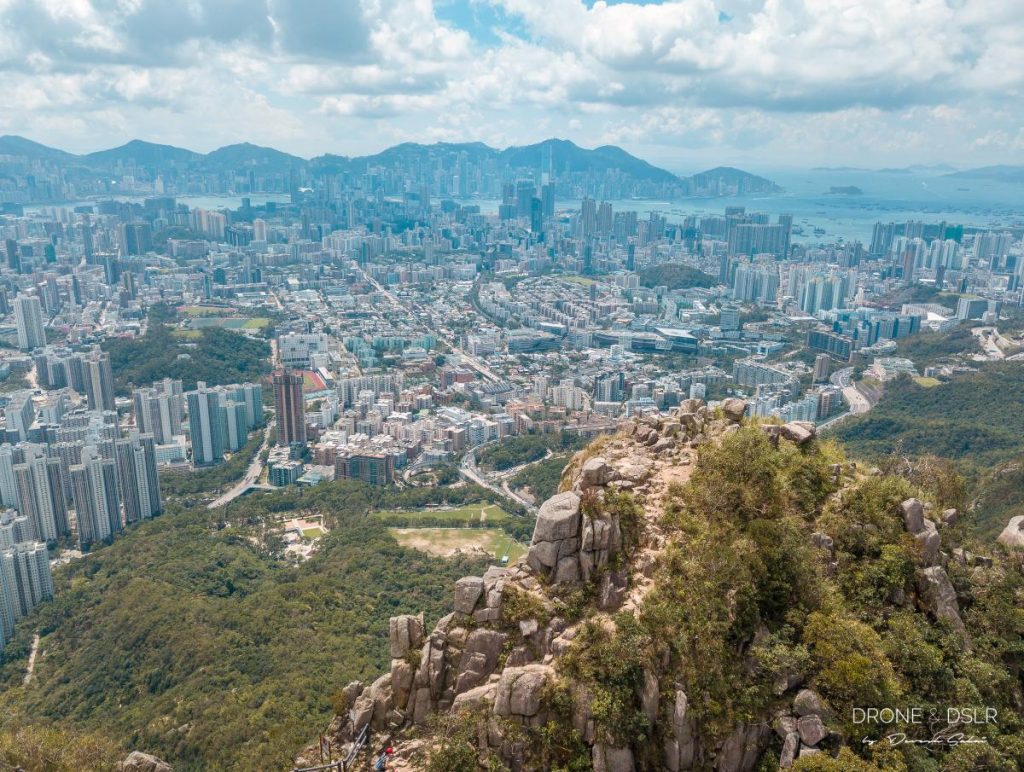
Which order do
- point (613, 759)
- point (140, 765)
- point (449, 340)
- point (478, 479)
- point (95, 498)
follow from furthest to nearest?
point (449, 340)
point (478, 479)
point (95, 498)
point (140, 765)
point (613, 759)

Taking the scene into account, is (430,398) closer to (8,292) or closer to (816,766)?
(816,766)

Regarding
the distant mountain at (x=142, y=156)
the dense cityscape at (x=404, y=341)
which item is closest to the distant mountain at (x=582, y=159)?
the dense cityscape at (x=404, y=341)

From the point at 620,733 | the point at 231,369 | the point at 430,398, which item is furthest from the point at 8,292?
the point at 620,733

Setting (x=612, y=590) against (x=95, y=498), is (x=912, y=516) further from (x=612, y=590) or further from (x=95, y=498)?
(x=95, y=498)

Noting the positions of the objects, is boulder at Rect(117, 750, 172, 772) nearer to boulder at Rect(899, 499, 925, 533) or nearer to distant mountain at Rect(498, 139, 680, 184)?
boulder at Rect(899, 499, 925, 533)

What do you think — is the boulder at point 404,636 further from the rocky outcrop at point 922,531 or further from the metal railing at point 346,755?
the rocky outcrop at point 922,531

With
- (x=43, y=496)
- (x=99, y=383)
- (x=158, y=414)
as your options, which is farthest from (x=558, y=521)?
(x=99, y=383)
